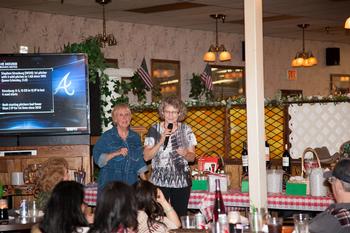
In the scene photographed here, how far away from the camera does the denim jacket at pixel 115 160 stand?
21.2 ft

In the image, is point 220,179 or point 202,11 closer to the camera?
point 220,179

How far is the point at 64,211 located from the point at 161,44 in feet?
35.5

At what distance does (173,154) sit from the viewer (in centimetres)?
613

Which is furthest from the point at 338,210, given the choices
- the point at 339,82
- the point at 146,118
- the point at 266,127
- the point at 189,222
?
the point at 339,82

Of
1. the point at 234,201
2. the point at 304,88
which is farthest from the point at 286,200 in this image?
the point at 304,88

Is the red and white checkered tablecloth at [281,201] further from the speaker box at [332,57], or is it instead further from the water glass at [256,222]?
the speaker box at [332,57]

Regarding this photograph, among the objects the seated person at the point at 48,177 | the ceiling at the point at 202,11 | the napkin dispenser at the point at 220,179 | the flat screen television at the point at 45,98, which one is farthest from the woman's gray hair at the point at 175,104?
the ceiling at the point at 202,11

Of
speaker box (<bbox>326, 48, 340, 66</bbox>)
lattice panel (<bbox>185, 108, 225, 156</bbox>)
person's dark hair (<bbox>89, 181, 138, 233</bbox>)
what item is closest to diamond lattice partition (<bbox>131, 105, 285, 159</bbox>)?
lattice panel (<bbox>185, 108, 225, 156</bbox>)

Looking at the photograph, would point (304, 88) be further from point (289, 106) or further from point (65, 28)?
point (289, 106)

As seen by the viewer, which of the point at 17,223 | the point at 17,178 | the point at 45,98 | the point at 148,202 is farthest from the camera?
the point at 45,98

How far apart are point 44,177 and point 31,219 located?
32 cm

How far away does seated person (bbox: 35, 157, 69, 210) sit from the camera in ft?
17.4

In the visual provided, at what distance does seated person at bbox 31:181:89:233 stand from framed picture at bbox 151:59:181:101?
34.1ft

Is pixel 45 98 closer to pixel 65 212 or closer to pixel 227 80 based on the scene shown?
pixel 65 212
